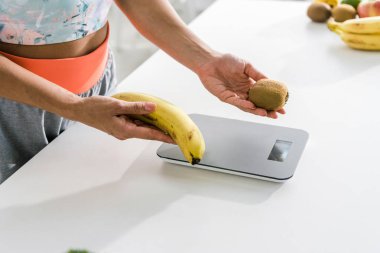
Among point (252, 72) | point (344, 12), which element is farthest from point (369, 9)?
point (252, 72)

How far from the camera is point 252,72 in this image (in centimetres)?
118

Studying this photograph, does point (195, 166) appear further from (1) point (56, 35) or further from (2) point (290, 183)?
(1) point (56, 35)

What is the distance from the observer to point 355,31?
1.51 metres

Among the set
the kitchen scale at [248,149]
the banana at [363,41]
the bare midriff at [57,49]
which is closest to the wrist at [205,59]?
the kitchen scale at [248,149]

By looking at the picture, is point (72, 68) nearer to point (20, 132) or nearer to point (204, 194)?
point (20, 132)

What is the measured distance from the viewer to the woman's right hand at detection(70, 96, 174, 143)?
0.94 meters

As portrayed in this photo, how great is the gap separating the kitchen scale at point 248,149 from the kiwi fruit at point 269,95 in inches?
1.9

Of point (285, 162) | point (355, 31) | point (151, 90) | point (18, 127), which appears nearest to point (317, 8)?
point (355, 31)

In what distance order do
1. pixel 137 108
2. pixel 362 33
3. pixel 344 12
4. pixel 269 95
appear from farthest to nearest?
pixel 344 12
pixel 362 33
pixel 269 95
pixel 137 108

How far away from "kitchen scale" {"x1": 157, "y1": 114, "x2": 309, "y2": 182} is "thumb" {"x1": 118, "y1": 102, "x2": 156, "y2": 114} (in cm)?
12

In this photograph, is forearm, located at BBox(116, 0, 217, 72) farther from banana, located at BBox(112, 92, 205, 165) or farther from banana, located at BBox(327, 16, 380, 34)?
banana, located at BBox(327, 16, 380, 34)

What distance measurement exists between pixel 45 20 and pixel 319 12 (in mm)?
923

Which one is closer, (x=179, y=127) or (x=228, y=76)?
Answer: (x=179, y=127)

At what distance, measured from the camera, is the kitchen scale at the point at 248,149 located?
972 millimetres
